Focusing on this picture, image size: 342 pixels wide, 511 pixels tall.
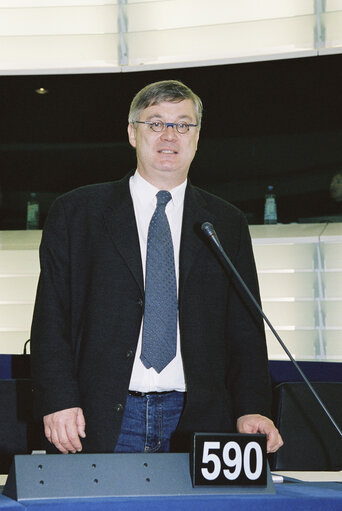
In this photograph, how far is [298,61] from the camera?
5.06 metres

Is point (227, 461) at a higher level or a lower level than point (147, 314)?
lower

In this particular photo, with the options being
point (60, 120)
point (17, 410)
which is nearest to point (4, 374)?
point (17, 410)

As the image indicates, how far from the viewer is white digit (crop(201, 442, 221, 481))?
120cm

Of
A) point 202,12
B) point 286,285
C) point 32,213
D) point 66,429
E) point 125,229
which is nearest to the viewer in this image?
point 66,429

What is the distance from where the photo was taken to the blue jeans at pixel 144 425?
6.45 feet

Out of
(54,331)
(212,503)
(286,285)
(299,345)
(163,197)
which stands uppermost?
(286,285)

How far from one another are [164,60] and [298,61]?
3.02ft

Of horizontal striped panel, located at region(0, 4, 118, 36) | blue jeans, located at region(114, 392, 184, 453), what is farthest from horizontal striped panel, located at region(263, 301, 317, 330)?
blue jeans, located at region(114, 392, 184, 453)

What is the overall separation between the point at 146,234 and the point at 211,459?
3.28 ft

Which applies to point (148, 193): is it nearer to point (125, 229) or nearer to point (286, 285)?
point (125, 229)

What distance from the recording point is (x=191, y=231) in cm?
214

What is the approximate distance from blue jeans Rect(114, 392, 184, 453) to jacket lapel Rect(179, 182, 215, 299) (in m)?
0.30

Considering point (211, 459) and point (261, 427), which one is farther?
point (261, 427)

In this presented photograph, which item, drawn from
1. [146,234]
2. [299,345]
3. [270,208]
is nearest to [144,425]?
[146,234]
